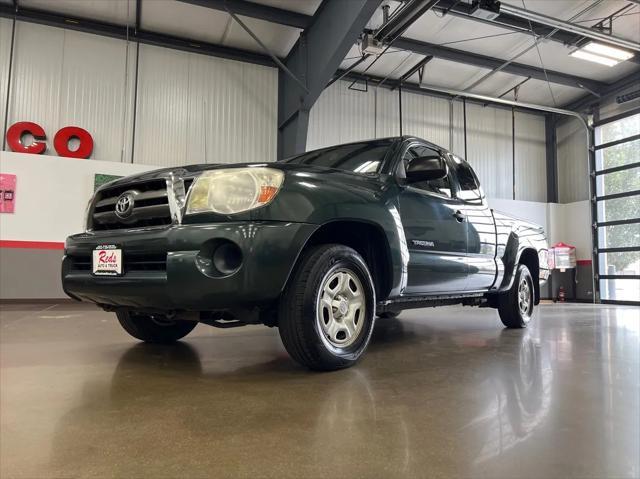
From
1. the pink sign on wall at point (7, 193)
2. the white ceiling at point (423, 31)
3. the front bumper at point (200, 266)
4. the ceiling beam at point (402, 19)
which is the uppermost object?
the white ceiling at point (423, 31)

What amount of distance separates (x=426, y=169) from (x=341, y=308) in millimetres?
1059

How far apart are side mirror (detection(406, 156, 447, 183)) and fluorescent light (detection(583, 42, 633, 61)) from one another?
26.5 feet

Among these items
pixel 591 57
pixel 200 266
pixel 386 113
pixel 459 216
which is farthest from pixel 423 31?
pixel 200 266

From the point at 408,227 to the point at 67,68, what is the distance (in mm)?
8601

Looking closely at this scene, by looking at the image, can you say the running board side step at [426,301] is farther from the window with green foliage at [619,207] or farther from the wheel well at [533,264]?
the window with green foliage at [619,207]

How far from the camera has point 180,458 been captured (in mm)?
1289

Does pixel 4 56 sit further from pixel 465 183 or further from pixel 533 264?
pixel 533 264

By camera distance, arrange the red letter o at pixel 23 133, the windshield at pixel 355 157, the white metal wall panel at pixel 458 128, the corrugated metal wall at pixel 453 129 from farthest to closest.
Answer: the white metal wall panel at pixel 458 128
the corrugated metal wall at pixel 453 129
the red letter o at pixel 23 133
the windshield at pixel 355 157

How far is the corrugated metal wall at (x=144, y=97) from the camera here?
834cm

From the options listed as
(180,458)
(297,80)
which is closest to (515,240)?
(180,458)

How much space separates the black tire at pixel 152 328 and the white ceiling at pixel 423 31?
6.90m

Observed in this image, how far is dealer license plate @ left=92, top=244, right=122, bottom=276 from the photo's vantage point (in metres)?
2.22

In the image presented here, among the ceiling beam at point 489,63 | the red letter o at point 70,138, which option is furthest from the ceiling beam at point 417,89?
the red letter o at point 70,138

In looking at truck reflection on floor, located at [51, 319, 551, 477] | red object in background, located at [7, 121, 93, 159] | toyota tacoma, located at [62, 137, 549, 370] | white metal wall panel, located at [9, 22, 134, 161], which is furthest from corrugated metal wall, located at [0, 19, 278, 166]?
truck reflection on floor, located at [51, 319, 551, 477]
